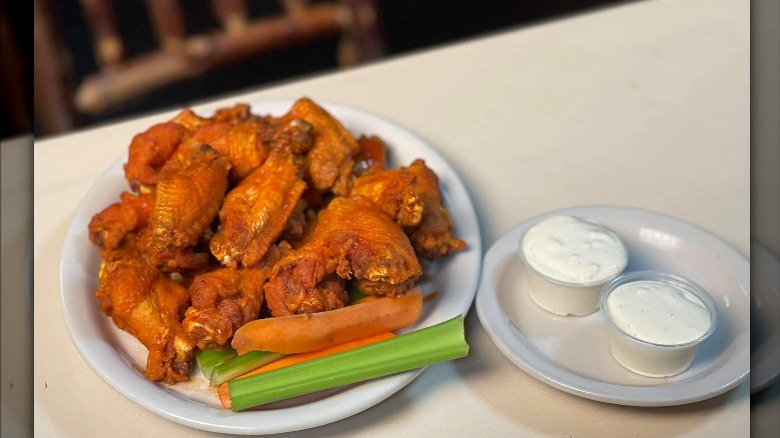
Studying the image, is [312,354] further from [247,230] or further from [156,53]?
[156,53]

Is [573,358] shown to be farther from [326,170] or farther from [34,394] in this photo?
[34,394]

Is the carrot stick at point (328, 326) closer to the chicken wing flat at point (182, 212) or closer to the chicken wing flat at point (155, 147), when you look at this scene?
the chicken wing flat at point (182, 212)

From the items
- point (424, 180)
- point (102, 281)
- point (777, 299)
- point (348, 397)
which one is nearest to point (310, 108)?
point (424, 180)

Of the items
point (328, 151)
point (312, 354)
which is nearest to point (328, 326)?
point (312, 354)

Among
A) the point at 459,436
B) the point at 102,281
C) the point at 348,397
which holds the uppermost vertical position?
the point at 102,281

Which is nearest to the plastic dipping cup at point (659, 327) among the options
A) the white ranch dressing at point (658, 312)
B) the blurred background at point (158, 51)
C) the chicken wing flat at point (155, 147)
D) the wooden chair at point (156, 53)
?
the white ranch dressing at point (658, 312)
